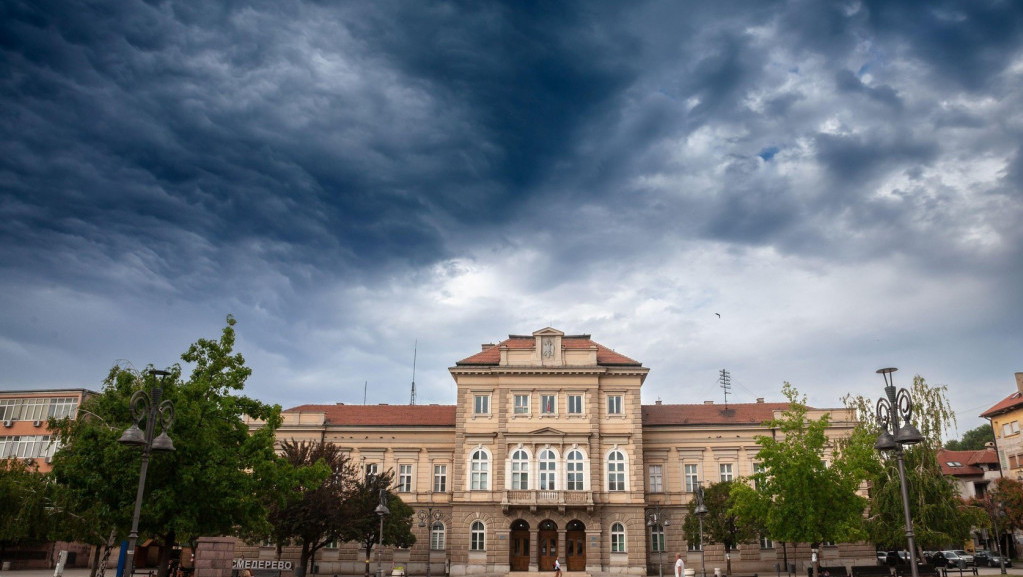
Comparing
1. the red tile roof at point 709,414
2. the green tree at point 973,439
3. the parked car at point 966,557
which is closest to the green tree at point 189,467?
the red tile roof at point 709,414

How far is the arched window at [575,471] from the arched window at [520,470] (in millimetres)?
2901

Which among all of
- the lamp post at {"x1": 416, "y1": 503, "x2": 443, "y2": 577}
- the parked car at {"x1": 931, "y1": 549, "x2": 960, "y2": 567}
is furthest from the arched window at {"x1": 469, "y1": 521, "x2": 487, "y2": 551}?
the parked car at {"x1": 931, "y1": 549, "x2": 960, "y2": 567}

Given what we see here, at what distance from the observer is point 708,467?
54.3 m

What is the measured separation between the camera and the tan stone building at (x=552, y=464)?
49.5 meters

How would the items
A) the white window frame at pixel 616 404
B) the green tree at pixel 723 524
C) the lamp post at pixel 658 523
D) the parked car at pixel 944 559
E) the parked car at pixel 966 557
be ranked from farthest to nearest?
the parked car at pixel 966 557
the white window frame at pixel 616 404
the lamp post at pixel 658 523
the parked car at pixel 944 559
the green tree at pixel 723 524

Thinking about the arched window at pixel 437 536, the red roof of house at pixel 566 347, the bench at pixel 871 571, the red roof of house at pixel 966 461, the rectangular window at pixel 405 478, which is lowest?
the bench at pixel 871 571

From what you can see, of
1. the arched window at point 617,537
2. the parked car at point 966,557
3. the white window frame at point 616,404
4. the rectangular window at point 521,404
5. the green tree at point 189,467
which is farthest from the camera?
the parked car at point 966,557

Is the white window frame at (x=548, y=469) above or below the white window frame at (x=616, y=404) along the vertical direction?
below

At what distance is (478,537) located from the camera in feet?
163

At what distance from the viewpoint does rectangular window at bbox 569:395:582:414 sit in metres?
52.1

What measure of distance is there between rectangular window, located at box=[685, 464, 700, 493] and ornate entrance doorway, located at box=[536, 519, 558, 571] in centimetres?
1082

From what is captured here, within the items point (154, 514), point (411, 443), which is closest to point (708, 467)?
point (411, 443)

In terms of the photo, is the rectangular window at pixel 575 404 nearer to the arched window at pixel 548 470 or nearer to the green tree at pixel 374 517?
the arched window at pixel 548 470

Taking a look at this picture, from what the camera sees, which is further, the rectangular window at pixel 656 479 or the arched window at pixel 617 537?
the rectangular window at pixel 656 479
